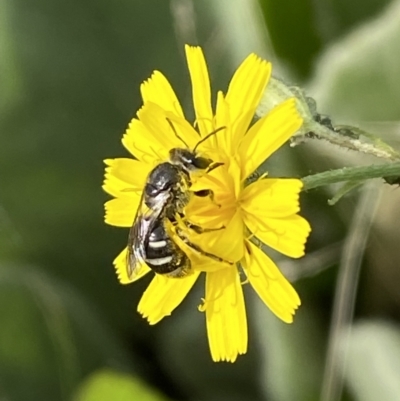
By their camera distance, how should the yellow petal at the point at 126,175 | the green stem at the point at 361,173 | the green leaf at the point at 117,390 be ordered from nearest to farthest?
the green stem at the point at 361,173, the yellow petal at the point at 126,175, the green leaf at the point at 117,390

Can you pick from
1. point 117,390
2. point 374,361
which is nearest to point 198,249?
point 374,361

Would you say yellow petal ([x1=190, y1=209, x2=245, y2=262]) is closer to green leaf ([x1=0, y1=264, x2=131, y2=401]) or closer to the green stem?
the green stem

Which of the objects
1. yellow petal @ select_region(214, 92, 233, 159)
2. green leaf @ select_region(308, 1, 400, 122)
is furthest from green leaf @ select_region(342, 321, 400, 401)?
yellow petal @ select_region(214, 92, 233, 159)

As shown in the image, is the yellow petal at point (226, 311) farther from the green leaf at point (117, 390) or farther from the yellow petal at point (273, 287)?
the green leaf at point (117, 390)

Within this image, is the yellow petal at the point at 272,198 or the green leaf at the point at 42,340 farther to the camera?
the green leaf at the point at 42,340

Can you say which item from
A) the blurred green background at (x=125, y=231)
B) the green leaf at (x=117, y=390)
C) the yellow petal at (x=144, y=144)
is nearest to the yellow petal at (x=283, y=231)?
the yellow petal at (x=144, y=144)

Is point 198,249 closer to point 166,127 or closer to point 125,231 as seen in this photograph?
point 166,127

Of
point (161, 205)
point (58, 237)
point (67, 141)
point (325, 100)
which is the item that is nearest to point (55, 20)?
point (67, 141)

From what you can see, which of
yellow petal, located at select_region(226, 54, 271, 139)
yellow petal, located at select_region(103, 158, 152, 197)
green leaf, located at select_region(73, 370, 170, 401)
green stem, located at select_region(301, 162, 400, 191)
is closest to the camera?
green stem, located at select_region(301, 162, 400, 191)
